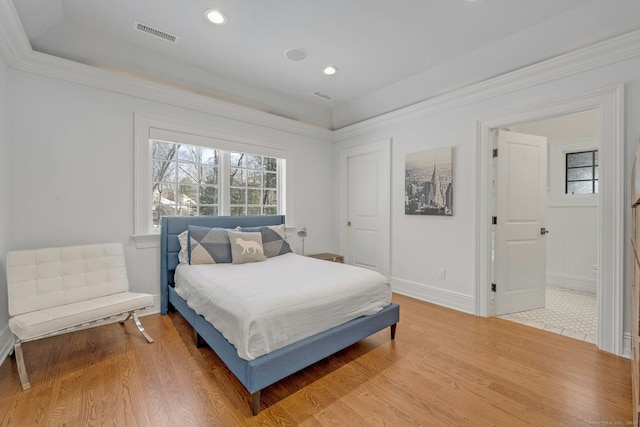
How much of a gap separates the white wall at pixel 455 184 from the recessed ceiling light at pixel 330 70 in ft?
3.41

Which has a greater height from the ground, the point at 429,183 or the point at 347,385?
the point at 429,183

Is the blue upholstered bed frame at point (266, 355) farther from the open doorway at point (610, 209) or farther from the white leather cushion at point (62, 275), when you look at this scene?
the open doorway at point (610, 209)

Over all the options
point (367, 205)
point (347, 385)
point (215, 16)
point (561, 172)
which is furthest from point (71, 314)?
point (561, 172)

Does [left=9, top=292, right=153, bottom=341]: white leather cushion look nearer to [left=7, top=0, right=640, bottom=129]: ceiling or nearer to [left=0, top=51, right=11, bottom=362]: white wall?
[left=0, top=51, right=11, bottom=362]: white wall

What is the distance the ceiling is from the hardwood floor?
2.62 m

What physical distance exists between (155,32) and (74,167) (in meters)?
1.48

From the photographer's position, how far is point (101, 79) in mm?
2779

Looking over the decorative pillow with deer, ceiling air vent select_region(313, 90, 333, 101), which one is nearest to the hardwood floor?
the decorative pillow with deer

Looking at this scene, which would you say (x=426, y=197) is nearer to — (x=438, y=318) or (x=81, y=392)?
(x=438, y=318)

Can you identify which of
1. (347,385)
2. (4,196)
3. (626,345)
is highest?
(4,196)

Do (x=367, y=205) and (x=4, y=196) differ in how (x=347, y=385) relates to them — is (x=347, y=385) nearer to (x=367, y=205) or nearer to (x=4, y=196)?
(x=367, y=205)

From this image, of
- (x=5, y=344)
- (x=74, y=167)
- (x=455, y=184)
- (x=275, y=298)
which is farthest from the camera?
(x=455, y=184)

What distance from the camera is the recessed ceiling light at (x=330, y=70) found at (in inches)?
129

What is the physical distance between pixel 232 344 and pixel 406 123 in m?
3.37
